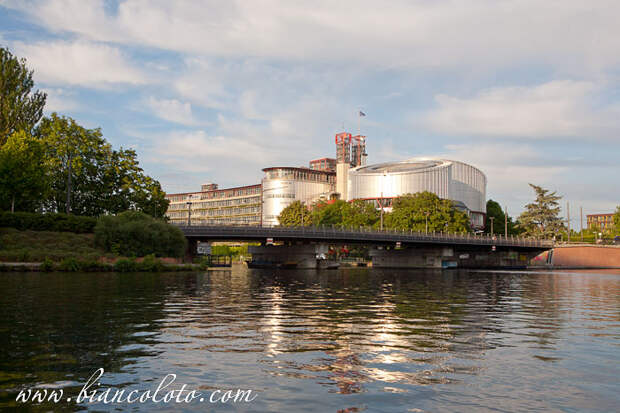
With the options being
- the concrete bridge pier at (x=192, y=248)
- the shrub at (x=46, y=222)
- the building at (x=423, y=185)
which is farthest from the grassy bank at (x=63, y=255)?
the building at (x=423, y=185)

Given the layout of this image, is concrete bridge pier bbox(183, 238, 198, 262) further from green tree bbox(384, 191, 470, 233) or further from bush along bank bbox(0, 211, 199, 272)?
green tree bbox(384, 191, 470, 233)

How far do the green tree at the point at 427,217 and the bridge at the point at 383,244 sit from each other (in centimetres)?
651

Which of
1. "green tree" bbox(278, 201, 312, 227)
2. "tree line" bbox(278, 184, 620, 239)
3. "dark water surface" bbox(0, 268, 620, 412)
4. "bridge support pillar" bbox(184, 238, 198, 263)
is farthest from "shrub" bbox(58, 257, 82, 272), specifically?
"green tree" bbox(278, 201, 312, 227)

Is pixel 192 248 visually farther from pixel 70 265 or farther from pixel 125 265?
pixel 70 265

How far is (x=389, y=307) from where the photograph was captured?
27594 millimetres

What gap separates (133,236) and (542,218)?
12956cm

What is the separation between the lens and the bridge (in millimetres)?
88562

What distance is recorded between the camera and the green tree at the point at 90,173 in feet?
283

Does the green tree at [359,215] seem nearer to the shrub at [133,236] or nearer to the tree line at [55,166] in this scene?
the tree line at [55,166]

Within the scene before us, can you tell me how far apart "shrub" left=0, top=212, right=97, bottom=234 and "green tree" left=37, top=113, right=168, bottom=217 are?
49.7 feet

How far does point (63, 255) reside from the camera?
202 feet

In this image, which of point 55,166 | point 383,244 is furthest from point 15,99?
point 383,244

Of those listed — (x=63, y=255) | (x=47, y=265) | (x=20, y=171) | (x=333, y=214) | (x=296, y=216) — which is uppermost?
(x=20, y=171)

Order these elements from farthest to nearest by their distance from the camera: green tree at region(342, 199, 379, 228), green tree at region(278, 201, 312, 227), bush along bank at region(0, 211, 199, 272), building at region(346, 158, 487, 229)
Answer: building at region(346, 158, 487, 229), green tree at region(278, 201, 312, 227), green tree at region(342, 199, 379, 228), bush along bank at region(0, 211, 199, 272)
